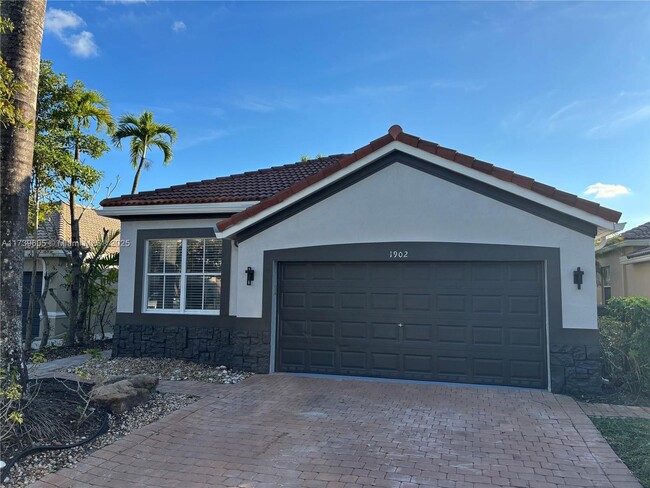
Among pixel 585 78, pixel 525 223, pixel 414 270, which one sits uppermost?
pixel 585 78

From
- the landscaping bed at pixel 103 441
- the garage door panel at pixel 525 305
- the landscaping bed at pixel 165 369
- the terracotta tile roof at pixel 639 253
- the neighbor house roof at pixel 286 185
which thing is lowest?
the landscaping bed at pixel 103 441

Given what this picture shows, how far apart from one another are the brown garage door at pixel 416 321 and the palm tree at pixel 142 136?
33.5 feet

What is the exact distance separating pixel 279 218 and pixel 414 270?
127 inches

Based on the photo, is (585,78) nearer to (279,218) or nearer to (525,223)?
(525,223)

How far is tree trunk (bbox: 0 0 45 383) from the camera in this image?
20.9 ft

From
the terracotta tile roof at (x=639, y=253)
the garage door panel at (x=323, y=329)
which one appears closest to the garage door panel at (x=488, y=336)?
the garage door panel at (x=323, y=329)

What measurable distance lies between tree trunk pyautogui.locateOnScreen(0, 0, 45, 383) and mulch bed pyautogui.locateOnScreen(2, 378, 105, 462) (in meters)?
0.63

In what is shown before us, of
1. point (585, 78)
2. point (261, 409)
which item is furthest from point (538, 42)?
point (261, 409)

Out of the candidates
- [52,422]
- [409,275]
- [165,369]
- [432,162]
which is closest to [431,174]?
[432,162]

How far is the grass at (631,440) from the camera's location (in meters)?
4.86

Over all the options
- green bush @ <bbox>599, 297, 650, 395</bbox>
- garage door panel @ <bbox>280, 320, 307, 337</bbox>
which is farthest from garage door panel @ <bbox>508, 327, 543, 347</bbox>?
garage door panel @ <bbox>280, 320, 307, 337</bbox>

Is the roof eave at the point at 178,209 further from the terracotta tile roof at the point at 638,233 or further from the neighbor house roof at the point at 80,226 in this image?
the terracotta tile roof at the point at 638,233

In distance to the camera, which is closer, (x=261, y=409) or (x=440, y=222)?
(x=261, y=409)

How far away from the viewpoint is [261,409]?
23.5ft
